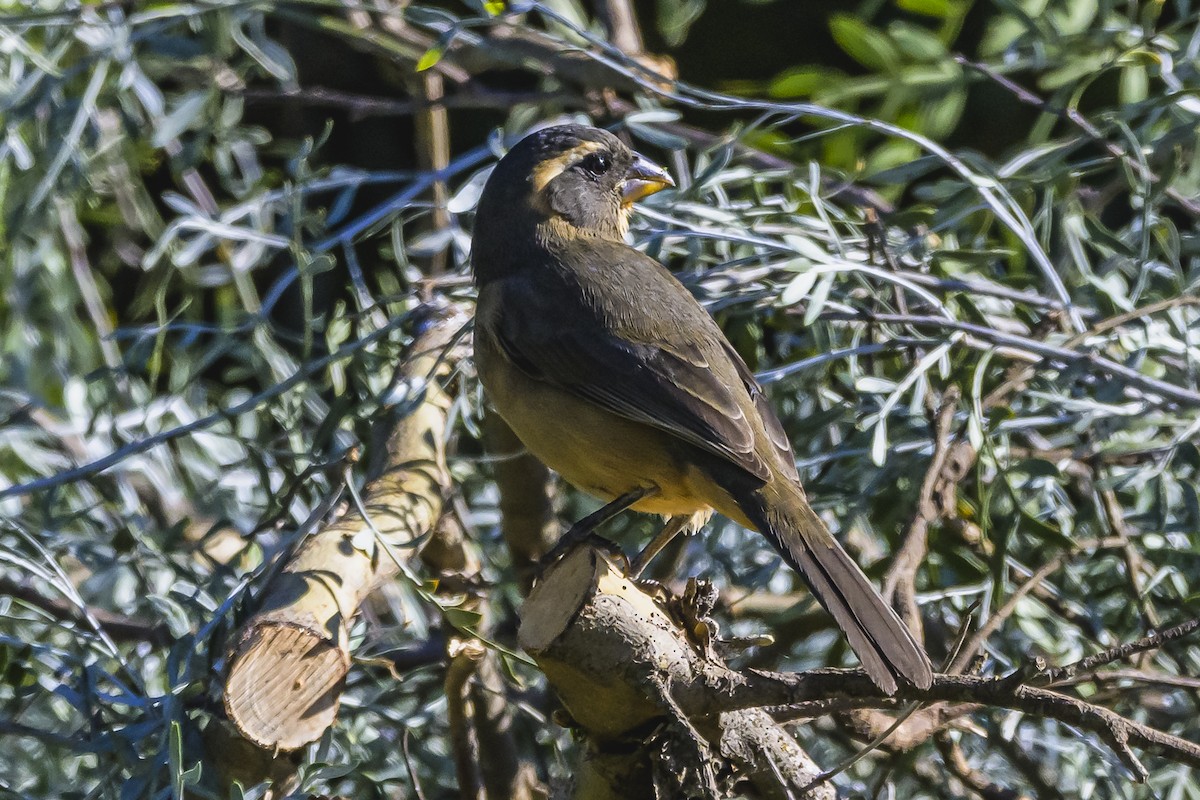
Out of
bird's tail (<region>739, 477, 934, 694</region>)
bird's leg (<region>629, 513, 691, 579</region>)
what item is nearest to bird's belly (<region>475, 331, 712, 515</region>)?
bird's leg (<region>629, 513, 691, 579</region>)

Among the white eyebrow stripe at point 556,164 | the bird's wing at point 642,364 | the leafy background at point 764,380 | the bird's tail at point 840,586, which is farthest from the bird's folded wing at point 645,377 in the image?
the white eyebrow stripe at point 556,164

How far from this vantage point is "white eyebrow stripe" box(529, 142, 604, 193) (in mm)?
3602

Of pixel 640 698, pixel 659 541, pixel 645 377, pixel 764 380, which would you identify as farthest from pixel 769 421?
pixel 640 698

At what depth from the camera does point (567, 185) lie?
370cm

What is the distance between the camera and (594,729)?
2361mm

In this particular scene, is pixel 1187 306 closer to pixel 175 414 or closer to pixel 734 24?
pixel 175 414

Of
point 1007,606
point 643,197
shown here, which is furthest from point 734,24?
point 1007,606

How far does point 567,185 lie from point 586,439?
0.89m

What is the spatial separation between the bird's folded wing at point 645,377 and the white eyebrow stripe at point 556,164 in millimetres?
509

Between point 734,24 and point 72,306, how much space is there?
3300 mm

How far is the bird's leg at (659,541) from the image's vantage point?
130 inches

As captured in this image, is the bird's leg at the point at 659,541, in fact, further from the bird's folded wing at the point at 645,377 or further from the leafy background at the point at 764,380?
the bird's folded wing at the point at 645,377

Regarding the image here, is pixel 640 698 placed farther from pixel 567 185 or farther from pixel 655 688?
pixel 567 185

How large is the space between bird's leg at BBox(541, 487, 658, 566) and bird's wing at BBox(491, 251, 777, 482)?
18cm
